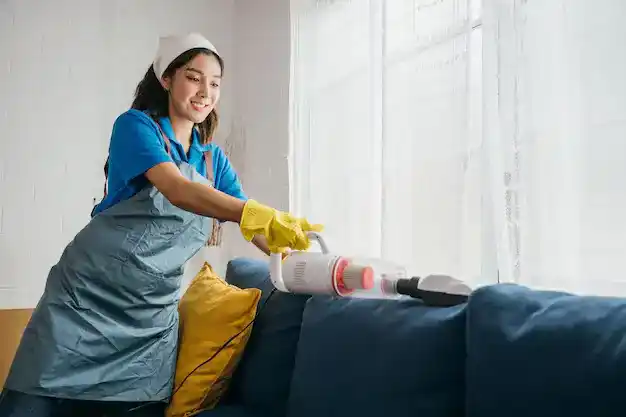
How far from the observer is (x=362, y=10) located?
213 cm

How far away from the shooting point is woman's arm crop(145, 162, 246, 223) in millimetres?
1522

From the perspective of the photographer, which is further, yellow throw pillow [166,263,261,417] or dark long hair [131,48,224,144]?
dark long hair [131,48,224,144]

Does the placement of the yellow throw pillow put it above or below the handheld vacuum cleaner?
below

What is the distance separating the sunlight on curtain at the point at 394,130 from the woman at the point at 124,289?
0.38m

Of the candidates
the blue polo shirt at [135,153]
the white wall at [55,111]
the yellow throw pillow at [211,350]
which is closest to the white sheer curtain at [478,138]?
the yellow throw pillow at [211,350]

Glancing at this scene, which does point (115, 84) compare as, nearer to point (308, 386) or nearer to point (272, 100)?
point (272, 100)

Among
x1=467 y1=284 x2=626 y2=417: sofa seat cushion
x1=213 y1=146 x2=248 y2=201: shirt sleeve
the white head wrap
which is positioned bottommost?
x1=467 y1=284 x2=626 y2=417: sofa seat cushion

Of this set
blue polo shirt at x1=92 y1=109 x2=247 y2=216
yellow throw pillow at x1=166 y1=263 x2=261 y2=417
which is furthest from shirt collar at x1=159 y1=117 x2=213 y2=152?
yellow throw pillow at x1=166 y1=263 x2=261 y2=417

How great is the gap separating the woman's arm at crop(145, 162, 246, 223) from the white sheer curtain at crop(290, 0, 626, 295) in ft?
1.65

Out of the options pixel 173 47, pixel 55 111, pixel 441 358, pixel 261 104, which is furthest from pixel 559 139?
pixel 55 111

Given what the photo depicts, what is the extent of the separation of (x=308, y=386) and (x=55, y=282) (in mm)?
720

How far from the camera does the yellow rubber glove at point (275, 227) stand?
4.65ft

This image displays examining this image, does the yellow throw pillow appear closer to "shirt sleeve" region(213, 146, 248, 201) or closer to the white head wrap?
"shirt sleeve" region(213, 146, 248, 201)

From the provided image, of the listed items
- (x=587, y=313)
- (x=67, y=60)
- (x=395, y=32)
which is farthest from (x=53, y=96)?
(x=587, y=313)
